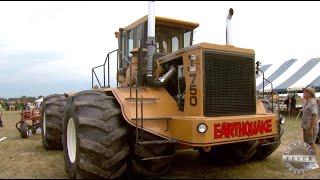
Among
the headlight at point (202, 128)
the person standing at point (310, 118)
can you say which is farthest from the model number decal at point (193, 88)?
the person standing at point (310, 118)

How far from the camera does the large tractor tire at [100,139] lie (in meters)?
5.70

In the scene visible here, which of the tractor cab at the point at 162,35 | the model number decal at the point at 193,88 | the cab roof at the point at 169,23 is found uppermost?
the cab roof at the point at 169,23

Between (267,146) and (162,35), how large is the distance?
9.69 ft

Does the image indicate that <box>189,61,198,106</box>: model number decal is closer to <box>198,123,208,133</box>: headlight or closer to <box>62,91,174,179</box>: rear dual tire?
<box>198,123,208,133</box>: headlight

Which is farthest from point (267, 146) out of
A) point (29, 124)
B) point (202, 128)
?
point (29, 124)

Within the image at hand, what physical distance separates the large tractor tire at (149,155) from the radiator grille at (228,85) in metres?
0.82

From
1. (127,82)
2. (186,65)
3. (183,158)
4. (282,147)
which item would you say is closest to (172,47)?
(127,82)

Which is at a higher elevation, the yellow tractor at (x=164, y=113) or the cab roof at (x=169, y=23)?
the cab roof at (x=169, y=23)

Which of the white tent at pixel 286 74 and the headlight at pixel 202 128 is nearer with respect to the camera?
the headlight at pixel 202 128

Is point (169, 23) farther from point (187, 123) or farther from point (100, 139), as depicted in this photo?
point (100, 139)

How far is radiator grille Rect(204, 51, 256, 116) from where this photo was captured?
6.21 metres

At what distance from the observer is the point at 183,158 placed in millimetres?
8539

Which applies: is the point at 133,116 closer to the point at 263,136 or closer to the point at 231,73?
the point at 231,73

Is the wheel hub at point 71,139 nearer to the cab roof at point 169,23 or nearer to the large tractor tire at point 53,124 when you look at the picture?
the cab roof at point 169,23
